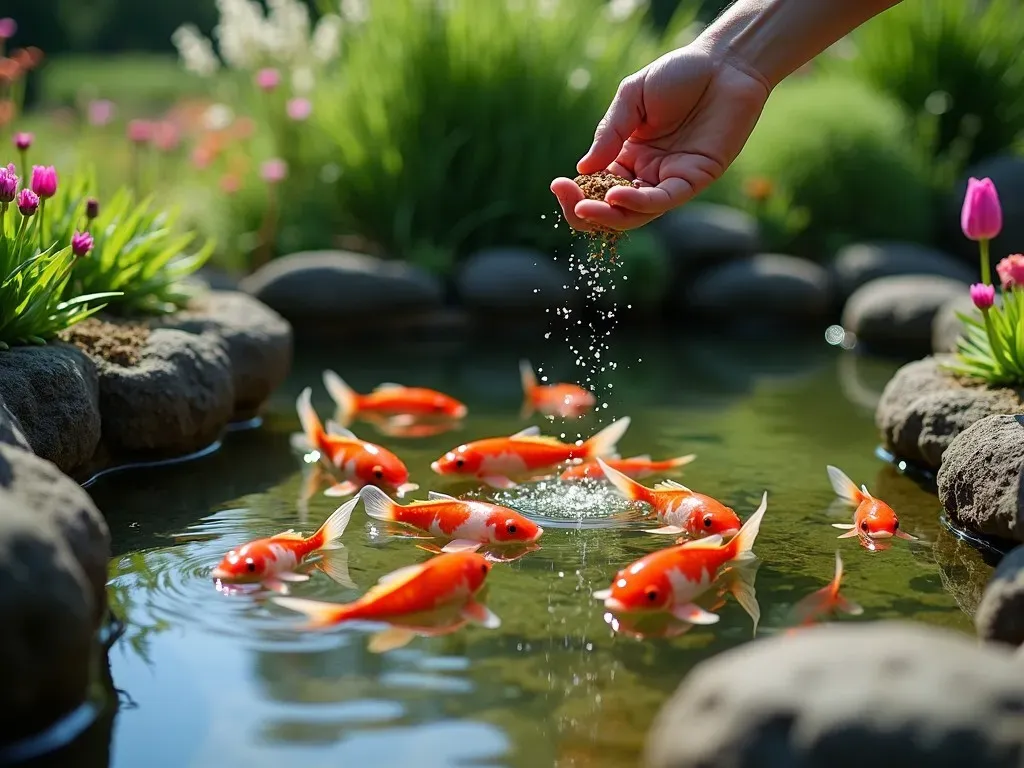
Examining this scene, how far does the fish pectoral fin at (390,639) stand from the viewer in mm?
3443

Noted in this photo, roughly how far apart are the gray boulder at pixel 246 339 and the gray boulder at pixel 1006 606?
3898 millimetres

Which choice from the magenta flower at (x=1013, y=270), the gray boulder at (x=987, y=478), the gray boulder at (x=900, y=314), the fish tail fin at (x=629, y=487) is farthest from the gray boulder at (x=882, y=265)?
the fish tail fin at (x=629, y=487)

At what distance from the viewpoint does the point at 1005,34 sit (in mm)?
13023

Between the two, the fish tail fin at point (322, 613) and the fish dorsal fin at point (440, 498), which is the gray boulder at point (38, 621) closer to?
the fish tail fin at point (322, 613)

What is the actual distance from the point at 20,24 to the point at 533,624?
69.2 ft

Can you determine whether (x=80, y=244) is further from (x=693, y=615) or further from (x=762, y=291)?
(x=762, y=291)

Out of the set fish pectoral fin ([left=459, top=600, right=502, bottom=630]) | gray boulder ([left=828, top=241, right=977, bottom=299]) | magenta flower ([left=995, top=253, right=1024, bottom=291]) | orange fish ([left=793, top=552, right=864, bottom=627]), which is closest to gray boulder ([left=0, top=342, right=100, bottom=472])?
fish pectoral fin ([left=459, top=600, right=502, bottom=630])

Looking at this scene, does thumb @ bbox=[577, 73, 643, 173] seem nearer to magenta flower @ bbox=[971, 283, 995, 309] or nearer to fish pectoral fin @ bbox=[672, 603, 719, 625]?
magenta flower @ bbox=[971, 283, 995, 309]

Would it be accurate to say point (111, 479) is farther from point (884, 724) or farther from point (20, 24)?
point (20, 24)

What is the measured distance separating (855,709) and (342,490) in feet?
9.97

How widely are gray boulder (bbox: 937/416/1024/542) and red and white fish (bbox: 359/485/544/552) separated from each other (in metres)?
1.53

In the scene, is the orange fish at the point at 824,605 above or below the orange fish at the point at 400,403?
above

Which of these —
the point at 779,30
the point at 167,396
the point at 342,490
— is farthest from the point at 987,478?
the point at 167,396

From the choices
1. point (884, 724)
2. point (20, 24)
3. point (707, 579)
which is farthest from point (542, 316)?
point (20, 24)
